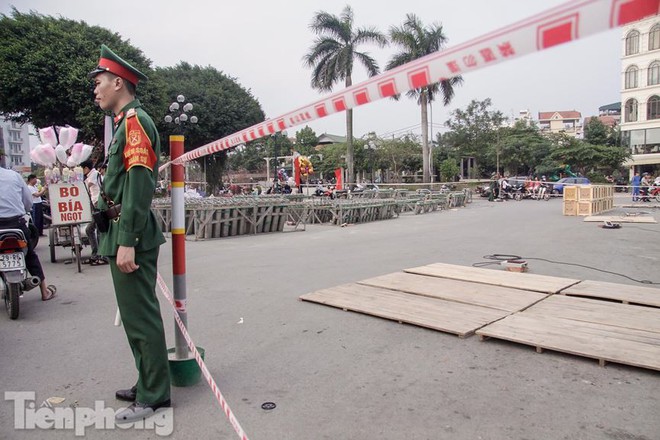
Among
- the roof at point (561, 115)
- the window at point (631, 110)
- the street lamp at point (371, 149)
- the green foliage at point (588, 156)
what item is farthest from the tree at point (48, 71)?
the roof at point (561, 115)

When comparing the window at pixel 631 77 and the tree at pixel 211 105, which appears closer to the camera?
the tree at pixel 211 105

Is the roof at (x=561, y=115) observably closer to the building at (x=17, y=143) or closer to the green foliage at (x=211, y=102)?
the green foliage at (x=211, y=102)

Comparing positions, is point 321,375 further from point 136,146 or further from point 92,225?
point 92,225

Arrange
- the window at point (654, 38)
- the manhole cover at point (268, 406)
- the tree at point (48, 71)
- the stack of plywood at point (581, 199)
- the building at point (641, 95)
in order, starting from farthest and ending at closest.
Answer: the building at point (641, 95), the window at point (654, 38), the tree at point (48, 71), the stack of plywood at point (581, 199), the manhole cover at point (268, 406)

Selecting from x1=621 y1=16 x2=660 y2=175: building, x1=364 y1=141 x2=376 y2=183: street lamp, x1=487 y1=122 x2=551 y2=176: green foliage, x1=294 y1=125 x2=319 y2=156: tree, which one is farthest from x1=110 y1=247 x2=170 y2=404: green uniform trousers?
x1=294 y1=125 x2=319 y2=156: tree

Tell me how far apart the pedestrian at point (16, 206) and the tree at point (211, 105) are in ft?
98.8

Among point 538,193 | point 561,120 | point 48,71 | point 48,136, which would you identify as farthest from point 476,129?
point 561,120

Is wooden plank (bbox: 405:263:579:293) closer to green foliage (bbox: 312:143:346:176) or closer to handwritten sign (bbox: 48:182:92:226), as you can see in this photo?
handwritten sign (bbox: 48:182:92:226)

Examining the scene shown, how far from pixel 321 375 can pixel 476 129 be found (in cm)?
5193

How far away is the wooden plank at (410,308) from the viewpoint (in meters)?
4.23

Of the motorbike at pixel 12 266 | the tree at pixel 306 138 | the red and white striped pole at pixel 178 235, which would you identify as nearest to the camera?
the red and white striped pole at pixel 178 235

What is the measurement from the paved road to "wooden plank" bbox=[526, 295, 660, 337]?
2.56ft

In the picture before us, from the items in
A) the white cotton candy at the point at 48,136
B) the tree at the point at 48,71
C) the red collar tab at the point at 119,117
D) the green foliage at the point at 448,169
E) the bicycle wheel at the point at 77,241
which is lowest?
the bicycle wheel at the point at 77,241

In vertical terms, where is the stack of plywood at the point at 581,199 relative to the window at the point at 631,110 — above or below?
below
